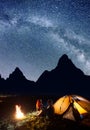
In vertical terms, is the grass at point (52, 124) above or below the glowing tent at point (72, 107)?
below

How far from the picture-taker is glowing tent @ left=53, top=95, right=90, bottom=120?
52.8 ft

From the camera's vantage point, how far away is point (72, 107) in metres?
16.5

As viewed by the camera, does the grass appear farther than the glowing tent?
No

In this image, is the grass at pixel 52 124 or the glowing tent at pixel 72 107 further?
the glowing tent at pixel 72 107

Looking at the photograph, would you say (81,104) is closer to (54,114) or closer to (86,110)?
(86,110)

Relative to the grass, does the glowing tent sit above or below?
above

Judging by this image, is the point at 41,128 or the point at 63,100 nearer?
the point at 41,128

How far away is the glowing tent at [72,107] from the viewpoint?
16084mm

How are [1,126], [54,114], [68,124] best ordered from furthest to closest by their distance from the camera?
[54,114], [1,126], [68,124]

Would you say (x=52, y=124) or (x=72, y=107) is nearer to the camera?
(x=52, y=124)

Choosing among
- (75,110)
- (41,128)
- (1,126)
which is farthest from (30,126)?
(75,110)

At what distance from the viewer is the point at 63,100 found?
17641 millimetres

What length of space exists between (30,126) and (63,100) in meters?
3.71

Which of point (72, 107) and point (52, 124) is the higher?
point (72, 107)
